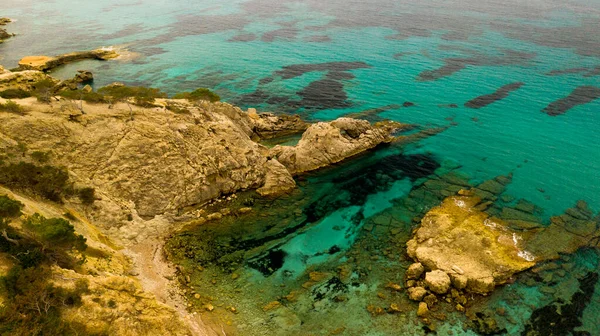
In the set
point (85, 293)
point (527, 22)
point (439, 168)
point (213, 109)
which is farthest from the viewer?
point (527, 22)

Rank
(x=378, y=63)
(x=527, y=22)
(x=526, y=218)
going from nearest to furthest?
(x=526, y=218) → (x=378, y=63) → (x=527, y=22)

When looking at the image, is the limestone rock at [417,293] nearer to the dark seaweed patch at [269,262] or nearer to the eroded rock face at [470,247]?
the eroded rock face at [470,247]

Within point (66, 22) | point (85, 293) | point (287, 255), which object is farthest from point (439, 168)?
point (66, 22)

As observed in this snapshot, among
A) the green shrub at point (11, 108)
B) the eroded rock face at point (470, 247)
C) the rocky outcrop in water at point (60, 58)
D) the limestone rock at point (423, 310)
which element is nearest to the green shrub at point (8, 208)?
the green shrub at point (11, 108)

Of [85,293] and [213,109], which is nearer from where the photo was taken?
[85,293]

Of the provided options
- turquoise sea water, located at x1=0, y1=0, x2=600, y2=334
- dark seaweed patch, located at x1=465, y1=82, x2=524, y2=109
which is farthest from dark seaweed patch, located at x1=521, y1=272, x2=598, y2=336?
dark seaweed patch, located at x1=465, y1=82, x2=524, y2=109

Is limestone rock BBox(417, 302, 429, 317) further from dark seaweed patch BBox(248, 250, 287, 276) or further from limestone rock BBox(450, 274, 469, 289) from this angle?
dark seaweed patch BBox(248, 250, 287, 276)

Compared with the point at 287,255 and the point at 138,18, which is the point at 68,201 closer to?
the point at 287,255
